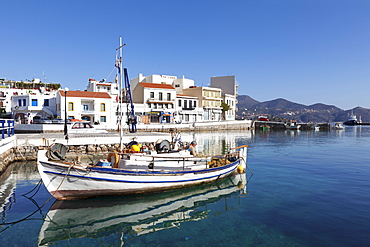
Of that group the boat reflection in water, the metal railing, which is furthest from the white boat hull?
the metal railing

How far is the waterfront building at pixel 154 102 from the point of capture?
202ft

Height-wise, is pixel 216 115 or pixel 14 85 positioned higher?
pixel 14 85

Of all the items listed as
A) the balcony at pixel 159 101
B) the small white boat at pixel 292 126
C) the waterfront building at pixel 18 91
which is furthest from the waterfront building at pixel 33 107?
the small white boat at pixel 292 126

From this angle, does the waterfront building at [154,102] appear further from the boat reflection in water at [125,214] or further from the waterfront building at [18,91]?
the boat reflection in water at [125,214]

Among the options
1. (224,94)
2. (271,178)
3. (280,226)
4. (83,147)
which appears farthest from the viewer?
(224,94)

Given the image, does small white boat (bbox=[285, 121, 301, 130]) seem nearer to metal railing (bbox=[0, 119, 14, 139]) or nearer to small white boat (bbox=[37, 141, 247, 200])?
small white boat (bbox=[37, 141, 247, 200])

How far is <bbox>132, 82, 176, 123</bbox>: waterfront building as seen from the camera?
61.5 metres

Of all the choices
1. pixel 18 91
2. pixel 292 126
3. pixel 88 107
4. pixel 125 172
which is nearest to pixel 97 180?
pixel 125 172

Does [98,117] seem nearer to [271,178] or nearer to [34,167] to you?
[34,167]

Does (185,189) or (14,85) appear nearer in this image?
(185,189)

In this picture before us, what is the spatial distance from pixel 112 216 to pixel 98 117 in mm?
43973

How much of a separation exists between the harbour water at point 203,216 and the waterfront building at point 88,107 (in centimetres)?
3449

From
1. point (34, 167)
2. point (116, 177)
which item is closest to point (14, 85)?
point (34, 167)

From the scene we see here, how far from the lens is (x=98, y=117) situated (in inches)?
2045
